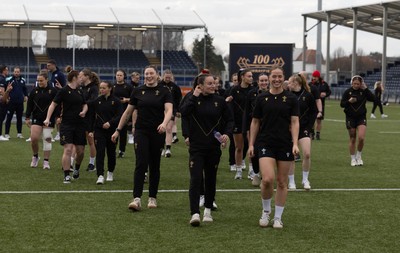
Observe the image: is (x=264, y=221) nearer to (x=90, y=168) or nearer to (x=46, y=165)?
(x=90, y=168)

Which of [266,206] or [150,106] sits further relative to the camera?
[150,106]

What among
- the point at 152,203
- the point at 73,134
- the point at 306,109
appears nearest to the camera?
the point at 152,203

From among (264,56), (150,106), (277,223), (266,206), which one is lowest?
(277,223)

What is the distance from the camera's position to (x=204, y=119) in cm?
940

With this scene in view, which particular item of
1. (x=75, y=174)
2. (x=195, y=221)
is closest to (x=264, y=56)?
(x=75, y=174)

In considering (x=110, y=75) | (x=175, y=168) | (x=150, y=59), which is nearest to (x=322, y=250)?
(x=175, y=168)

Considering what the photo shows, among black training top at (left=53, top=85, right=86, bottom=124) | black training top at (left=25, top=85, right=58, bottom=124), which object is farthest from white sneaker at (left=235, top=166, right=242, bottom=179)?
black training top at (left=25, top=85, right=58, bottom=124)

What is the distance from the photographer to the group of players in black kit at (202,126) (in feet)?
29.7

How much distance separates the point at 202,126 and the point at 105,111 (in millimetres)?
3895

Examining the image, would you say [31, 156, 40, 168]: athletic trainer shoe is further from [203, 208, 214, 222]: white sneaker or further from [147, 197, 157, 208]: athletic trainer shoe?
[203, 208, 214, 222]: white sneaker

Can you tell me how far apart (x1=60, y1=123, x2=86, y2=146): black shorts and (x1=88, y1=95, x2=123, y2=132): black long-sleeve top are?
211mm

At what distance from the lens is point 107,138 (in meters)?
12.9

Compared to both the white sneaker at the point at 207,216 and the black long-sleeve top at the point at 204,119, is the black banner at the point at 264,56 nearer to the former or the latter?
the black long-sleeve top at the point at 204,119

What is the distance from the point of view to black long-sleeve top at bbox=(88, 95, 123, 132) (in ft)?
42.4
